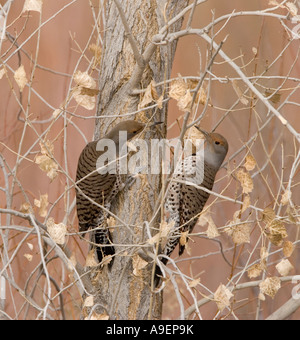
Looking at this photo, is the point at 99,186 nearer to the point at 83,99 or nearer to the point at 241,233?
the point at 83,99

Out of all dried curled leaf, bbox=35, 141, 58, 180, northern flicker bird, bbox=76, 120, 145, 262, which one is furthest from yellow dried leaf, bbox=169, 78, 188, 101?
northern flicker bird, bbox=76, 120, 145, 262

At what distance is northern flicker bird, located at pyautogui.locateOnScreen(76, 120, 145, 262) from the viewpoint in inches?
→ 104

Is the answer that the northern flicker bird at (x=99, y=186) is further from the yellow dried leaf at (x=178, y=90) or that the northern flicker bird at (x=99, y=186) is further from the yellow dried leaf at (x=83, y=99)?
the yellow dried leaf at (x=178, y=90)

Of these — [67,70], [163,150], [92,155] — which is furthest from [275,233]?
[67,70]

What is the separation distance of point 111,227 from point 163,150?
1.28 feet

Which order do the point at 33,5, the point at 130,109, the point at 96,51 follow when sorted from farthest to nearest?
1. the point at 96,51
2. the point at 130,109
3. the point at 33,5

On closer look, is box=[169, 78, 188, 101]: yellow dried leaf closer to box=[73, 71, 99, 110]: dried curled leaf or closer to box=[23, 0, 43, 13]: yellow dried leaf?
box=[73, 71, 99, 110]: dried curled leaf

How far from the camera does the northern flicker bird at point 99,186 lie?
265cm

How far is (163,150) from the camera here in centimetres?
262

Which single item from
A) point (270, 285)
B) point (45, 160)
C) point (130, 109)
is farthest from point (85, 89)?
point (270, 285)

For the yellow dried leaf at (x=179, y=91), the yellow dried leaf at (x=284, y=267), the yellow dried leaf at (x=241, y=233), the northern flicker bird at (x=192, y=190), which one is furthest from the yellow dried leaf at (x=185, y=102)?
the northern flicker bird at (x=192, y=190)

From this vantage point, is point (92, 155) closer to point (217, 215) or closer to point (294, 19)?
point (294, 19)

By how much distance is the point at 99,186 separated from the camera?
8.93ft
